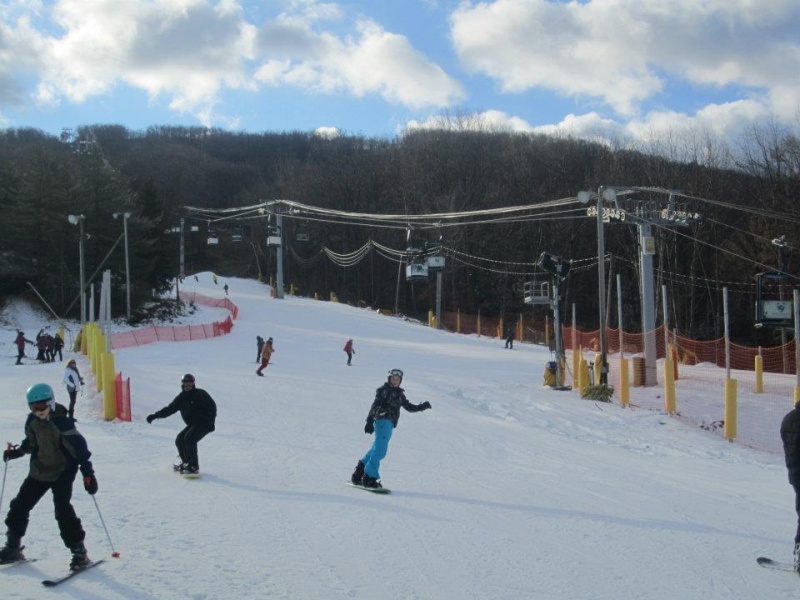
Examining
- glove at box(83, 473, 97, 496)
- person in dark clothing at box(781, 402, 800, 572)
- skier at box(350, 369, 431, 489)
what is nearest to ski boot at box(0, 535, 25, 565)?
glove at box(83, 473, 97, 496)

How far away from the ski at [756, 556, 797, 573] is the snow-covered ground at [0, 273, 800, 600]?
0.13m

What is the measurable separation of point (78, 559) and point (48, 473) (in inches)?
Answer: 29.8

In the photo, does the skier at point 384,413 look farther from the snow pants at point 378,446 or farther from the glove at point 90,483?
the glove at point 90,483

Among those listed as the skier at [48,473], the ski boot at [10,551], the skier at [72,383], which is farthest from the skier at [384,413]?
the skier at [72,383]

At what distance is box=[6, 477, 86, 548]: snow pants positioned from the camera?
673 centimetres

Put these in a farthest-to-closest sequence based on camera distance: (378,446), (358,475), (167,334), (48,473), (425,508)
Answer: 1. (167,334)
2. (358,475)
3. (378,446)
4. (425,508)
5. (48,473)

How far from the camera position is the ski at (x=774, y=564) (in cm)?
754

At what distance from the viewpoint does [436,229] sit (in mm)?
79812

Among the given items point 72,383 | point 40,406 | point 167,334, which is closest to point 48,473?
point 40,406

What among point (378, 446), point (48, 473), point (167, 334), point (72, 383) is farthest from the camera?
point (167, 334)

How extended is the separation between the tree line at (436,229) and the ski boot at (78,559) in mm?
27848

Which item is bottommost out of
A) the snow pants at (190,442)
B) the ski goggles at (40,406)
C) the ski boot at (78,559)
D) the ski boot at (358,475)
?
the ski boot at (358,475)

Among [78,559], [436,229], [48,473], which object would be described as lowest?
[78,559]

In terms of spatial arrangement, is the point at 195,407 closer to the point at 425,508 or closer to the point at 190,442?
the point at 190,442
